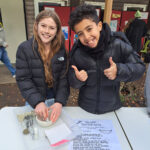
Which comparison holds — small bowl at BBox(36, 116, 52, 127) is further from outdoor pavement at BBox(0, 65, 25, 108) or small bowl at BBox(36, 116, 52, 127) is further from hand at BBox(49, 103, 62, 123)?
outdoor pavement at BBox(0, 65, 25, 108)

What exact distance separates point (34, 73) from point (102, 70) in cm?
63

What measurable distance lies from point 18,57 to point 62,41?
430 mm

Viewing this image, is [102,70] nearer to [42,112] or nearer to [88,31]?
[88,31]

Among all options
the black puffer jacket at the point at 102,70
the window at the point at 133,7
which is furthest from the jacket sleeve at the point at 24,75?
the window at the point at 133,7

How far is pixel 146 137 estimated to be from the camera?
45.3 inches

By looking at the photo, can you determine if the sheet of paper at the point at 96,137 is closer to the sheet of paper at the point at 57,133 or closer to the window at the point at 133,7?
the sheet of paper at the point at 57,133

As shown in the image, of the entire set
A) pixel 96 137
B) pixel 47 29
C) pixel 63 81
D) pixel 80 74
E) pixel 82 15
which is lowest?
pixel 96 137

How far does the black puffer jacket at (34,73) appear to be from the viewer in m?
1.35

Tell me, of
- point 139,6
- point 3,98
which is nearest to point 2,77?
point 3,98

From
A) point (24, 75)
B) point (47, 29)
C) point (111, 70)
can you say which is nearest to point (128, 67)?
point (111, 70)

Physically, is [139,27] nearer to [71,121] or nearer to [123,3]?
[123,3]

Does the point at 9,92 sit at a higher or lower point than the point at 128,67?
lower

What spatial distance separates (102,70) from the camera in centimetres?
123

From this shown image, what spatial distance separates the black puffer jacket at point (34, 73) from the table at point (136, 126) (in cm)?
56
